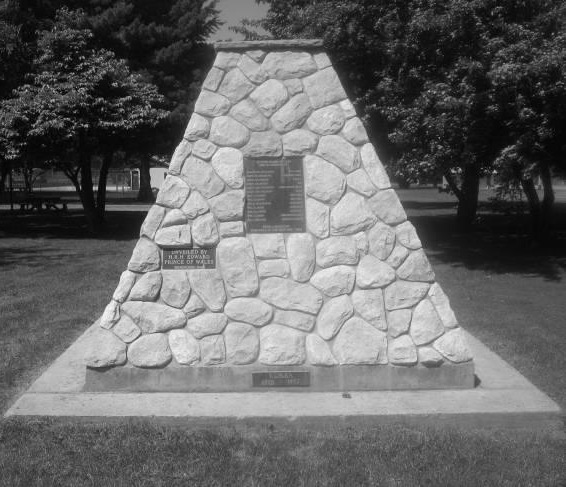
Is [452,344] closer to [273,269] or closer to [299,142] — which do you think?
[273,269]

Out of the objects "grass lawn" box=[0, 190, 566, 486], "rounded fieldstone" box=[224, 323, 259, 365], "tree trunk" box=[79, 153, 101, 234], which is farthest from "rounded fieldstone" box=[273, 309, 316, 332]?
"tree trunk" box=[79, 153, 101, 234]

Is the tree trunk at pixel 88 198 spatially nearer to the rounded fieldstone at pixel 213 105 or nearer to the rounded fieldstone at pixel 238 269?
the rounded fieldstone at pixel 213 105

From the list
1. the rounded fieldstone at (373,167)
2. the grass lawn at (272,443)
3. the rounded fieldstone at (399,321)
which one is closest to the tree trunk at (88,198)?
the grass lawn at (272,443)

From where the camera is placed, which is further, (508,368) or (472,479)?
(508,368)

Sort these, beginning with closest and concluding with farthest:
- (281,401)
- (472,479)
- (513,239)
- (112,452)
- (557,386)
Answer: (472,479) → (112,452) → (281,401) → (557,386) → (513,239)

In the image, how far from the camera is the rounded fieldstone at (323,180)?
16.8 ft

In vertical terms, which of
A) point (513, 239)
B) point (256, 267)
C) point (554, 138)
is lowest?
point (513, 239)

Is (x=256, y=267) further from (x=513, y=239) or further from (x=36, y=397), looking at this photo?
(x=513, y=239)

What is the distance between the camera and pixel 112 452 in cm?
416

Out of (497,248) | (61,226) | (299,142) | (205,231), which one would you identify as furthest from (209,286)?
(61,226)

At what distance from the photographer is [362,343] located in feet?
16.8

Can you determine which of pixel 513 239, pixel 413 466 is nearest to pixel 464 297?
pixel 413 466

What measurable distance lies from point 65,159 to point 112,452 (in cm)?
1676

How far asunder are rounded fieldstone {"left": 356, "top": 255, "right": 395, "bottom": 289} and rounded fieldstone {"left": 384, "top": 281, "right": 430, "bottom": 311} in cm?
7
